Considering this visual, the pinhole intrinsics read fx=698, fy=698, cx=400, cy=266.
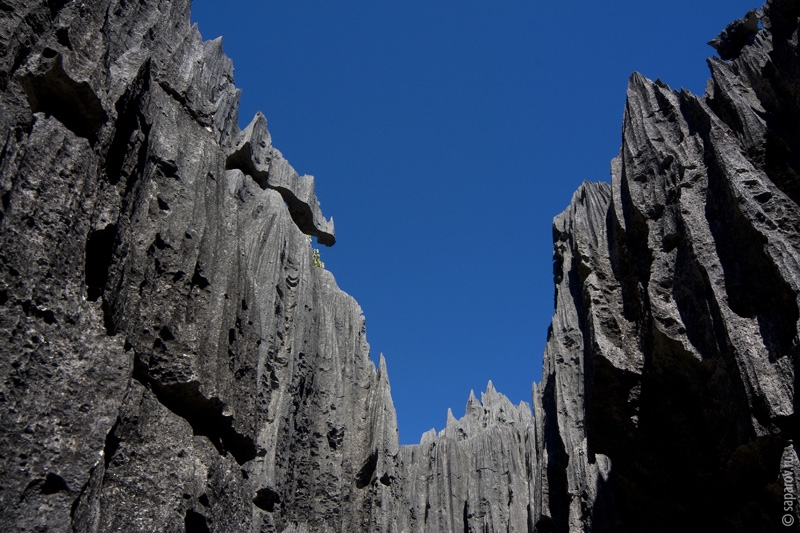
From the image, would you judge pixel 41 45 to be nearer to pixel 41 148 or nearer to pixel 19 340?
pixel 41 148

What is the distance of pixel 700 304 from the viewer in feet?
46.7

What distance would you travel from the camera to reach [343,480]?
870 inches

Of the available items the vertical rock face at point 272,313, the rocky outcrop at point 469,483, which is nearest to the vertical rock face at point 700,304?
the vertical rock face at point 272,313

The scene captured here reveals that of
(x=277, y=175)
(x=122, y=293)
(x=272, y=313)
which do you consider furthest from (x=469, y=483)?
(x=122, y=293)

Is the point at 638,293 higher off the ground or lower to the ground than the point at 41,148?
higher

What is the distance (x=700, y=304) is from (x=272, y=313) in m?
11.4

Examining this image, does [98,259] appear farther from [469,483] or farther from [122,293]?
[469,483]

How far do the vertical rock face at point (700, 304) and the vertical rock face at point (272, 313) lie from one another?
0.20 feet

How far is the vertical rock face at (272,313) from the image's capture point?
24.6ft

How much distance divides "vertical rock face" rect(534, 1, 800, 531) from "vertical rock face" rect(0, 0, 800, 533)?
0.06 metres

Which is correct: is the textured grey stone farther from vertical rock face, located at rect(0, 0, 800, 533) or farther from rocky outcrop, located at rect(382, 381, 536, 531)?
rocky outcrop, located at rect(382, 381, 536, 531)

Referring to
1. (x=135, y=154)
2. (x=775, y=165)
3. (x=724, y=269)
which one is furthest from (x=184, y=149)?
(x=775, y=165)

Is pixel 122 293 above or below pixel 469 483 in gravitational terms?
below

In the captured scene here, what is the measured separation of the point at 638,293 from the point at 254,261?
1075cm
